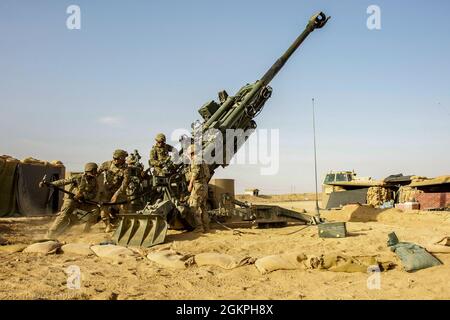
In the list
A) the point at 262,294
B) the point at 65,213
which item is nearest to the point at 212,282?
the point at 262,294

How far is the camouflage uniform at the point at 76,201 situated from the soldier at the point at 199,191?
1.97 m

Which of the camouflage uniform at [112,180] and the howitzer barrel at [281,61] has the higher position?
the howitzer barrel at [281,61]

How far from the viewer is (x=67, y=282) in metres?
4.40

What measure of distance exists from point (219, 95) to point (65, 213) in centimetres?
447

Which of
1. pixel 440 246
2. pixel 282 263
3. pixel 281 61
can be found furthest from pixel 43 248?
pixel 281 61

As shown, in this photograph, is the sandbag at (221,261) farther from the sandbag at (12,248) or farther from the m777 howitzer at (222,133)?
the sandbag at (12,248)

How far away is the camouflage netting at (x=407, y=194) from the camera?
13208mm

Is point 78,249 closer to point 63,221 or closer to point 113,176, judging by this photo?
point 63,221

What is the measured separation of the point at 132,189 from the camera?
9164 mm

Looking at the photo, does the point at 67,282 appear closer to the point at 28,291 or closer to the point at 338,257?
the point at 28,291

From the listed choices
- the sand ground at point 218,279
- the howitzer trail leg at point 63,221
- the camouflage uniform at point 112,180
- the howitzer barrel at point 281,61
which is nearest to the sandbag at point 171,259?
the sand ground at point 218,279

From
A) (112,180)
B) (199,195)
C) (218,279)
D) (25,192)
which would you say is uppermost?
(112,180)

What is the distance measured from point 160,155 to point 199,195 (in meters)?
1.51

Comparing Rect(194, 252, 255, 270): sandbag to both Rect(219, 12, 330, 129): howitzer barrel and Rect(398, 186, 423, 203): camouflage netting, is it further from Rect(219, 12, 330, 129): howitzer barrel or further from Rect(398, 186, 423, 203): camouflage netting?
Rect(398, 186, 423, 203): camouflage netting
